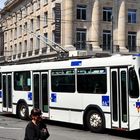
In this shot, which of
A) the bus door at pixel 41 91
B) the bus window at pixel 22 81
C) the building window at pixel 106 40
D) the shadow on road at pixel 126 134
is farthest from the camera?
the building window at pixel 106 40

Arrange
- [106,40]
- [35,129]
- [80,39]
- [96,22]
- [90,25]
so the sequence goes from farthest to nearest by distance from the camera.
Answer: [106,40] → [90,25] → [96,22] → [80,39] → [35,129]

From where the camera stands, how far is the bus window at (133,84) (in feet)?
47.9

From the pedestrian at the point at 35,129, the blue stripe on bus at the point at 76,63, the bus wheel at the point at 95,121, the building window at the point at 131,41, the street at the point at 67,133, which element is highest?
the building window at the point at 131,41

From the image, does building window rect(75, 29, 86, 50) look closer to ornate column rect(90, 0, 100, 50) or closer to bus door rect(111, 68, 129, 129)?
ornate column rect(90, 0, 100, 50)

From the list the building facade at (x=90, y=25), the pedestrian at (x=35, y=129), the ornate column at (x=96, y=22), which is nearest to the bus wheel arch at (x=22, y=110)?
the pedestrian at (x=35, y=129)

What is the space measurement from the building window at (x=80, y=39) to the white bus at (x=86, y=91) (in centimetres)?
3634

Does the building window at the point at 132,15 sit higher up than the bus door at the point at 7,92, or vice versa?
the building window at the point at 132,15

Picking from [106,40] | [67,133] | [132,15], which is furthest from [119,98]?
[132,15]

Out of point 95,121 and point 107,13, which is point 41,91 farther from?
point 107,13

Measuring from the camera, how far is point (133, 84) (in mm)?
14703

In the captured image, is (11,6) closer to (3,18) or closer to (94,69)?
(3,18)

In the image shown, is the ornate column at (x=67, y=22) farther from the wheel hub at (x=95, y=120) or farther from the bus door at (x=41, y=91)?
the wheel hub at (x=95, y=120)

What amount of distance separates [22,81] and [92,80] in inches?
222

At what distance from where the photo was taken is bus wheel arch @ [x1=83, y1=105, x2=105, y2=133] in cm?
1600
